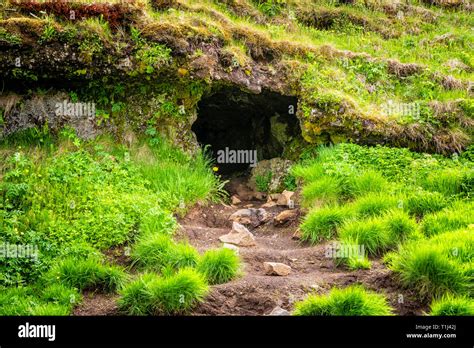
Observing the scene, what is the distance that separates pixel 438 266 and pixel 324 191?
3.70 m

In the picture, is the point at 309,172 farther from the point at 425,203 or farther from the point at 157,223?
the point at 157,223

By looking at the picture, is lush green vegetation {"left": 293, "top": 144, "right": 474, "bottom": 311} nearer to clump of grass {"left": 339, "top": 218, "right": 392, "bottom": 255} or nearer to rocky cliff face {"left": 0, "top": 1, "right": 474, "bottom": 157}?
clump of grass {"left": 339, "top": 218, "right": 392, "bottom": 255}

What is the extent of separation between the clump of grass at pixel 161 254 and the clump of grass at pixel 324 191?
3.30 metres

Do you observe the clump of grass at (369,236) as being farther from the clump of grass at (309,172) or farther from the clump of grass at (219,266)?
the clump of grass at (309,172)

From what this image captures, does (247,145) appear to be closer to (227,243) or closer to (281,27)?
(281,27)

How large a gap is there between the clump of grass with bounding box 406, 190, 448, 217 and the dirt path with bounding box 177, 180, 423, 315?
1783mm

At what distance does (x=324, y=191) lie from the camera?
11.1 m

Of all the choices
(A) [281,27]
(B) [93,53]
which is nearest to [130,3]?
(B) [93,53]

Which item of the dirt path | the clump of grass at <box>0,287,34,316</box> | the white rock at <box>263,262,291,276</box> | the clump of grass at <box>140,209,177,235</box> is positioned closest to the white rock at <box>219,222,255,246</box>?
the dirt path

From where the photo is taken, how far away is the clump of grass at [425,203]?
1013cm

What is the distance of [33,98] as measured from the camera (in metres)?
12.2

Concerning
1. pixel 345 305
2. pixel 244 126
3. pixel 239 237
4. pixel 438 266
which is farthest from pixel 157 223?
pixel 244 126

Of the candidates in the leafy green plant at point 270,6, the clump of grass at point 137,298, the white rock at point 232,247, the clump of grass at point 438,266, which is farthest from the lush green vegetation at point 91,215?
the leafy green plant at point 270,6
